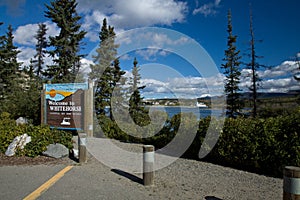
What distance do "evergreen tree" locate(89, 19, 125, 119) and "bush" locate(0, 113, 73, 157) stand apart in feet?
36.8

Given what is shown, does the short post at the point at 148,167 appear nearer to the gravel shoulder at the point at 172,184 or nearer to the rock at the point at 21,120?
the gravel shoulder at the point at 172,184

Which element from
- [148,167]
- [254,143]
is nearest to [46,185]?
[148,167]

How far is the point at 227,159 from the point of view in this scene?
6.64 meters

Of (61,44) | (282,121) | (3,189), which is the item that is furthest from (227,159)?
(61,44)

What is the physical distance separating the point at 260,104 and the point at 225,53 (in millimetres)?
7808

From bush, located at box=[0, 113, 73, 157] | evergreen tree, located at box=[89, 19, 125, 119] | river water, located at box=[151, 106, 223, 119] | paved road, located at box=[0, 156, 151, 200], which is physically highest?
evergreen tree, located at box=[89, 19, 125, 119]

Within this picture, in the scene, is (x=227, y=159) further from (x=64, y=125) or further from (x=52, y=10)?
(x=52, y=10)

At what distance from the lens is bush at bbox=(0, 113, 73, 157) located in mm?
7496

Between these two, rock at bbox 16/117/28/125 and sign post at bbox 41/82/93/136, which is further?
rock at bbox 16/117/28/125

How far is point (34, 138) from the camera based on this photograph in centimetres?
771

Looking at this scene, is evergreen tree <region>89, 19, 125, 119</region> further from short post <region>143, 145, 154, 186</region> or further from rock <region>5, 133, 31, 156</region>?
short post <region>143, 145, 154, 186</region>

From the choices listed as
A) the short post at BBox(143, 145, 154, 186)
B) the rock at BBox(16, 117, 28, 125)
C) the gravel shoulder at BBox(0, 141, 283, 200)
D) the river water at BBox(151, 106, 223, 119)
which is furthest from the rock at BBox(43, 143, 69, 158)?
the rock at BBox(16, 117, 28, 125)

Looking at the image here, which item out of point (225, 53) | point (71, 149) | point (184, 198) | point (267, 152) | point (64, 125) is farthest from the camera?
point (225, 53)

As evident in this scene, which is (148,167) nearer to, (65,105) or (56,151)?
(56,151)
